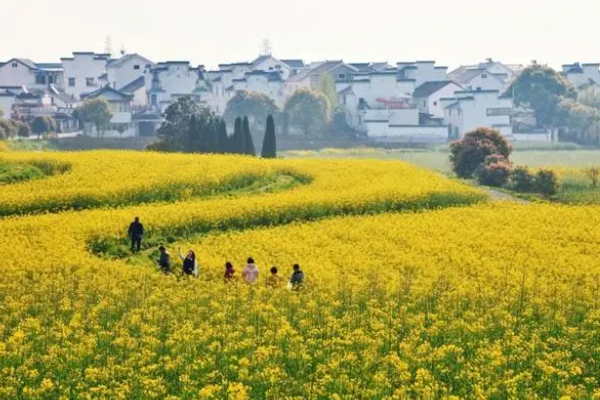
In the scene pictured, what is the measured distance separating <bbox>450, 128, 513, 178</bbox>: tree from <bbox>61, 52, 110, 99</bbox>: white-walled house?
88282 mm

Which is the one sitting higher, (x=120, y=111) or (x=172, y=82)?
(x=172, y=82)

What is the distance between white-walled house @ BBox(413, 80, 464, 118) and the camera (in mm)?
130750

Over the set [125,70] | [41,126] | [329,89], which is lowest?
[41,126]

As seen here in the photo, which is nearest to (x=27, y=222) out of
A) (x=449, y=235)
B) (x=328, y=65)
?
(x=449, y=235)

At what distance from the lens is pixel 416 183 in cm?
4912

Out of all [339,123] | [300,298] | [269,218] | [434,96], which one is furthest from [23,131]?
[300,298]

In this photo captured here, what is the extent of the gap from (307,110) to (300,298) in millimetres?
93737

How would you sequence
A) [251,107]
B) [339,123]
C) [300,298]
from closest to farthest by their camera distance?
[300,298], [251,107], [339,123]

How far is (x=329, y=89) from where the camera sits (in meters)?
132

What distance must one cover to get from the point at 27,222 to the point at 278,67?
121 meters

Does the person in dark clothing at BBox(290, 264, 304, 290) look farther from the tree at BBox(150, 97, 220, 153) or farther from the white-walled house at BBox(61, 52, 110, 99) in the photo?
the white-walled house at BBox(61, 52, 110, 99)

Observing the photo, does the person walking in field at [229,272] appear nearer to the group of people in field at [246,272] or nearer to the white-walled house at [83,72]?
the group of people in field at [246,272]

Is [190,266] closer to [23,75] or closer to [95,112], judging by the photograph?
[95,112]

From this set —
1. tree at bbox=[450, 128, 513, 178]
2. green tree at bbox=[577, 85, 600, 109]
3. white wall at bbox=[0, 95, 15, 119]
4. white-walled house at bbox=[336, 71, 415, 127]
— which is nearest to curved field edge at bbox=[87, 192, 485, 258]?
tree at bbox=[450, 128, 513, 178]
